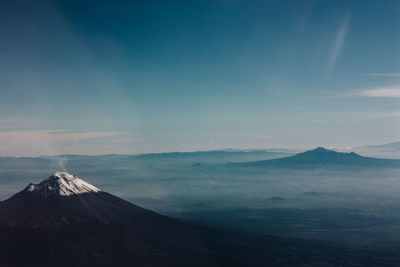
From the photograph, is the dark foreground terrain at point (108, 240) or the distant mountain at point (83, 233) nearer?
the distant mountain at point (83, 233)

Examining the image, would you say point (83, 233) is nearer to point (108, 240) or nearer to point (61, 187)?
point (108, 240)

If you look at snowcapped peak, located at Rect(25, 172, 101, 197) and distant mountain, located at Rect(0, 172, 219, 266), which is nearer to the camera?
distant mountain, located at Rect(0, 172, 219, 266)

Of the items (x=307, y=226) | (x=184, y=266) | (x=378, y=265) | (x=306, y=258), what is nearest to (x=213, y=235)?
(x=306, y=258)

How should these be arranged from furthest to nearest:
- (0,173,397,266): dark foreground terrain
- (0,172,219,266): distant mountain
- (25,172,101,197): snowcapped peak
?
(25,172,101,197): snowcapped peak < (0,173,397,266): dark foreground terrain < (0,172,219,266): distant mountain

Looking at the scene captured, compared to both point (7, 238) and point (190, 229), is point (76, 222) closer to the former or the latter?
point (7, 238)

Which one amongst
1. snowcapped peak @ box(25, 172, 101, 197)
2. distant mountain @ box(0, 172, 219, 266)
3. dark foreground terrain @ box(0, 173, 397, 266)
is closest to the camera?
distant mountain @ box(0, 172, 219, 266)

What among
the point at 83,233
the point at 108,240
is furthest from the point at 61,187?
the point at 108,240

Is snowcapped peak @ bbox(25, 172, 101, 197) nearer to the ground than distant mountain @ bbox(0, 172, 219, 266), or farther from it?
farther from it
